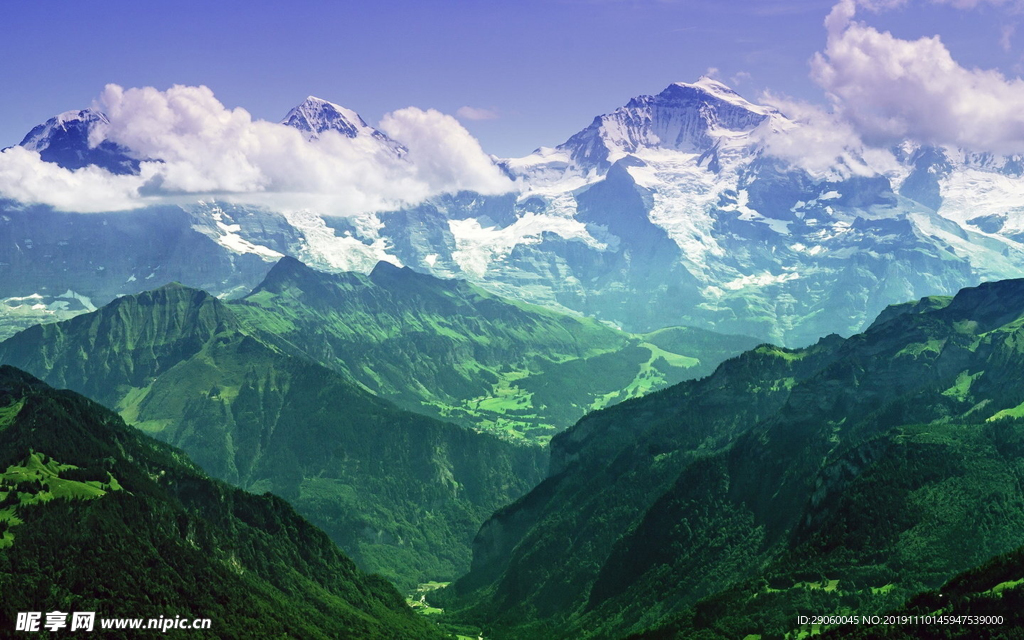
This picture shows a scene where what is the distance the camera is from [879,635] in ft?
617

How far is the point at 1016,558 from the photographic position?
19675 cm

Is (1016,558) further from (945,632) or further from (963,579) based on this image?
(945,632)

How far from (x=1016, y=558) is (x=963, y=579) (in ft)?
34.8

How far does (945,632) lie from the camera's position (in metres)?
182

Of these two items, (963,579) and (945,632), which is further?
(963,579)

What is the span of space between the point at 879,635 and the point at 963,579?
25.0 meters

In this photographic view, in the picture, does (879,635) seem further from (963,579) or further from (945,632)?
(963,579)

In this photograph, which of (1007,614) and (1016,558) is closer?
(1007,614)

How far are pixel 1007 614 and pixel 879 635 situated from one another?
22.2 metres

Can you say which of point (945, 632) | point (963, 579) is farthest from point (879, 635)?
point (963, 579)

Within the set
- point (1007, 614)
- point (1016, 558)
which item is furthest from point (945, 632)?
point (1016, 558)

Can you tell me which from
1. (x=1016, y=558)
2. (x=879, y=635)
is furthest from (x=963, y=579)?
(x=879, y=635)

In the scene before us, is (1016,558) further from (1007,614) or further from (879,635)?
(879,635)

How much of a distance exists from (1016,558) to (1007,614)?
2049cm
